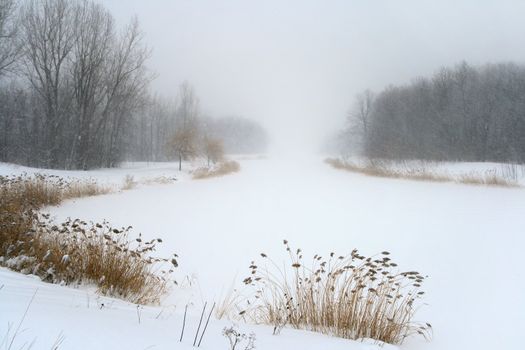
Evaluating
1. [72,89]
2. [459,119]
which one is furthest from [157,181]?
[459,119]

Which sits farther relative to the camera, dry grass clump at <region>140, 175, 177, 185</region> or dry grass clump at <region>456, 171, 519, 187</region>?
dry grass clump at <region>140, 175, 177, 185</region>

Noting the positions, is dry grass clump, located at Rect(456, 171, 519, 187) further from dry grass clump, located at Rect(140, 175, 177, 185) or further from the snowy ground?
dry grass clump, located at Rect(140, 175, 177, 185)

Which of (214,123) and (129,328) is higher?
(214,123)

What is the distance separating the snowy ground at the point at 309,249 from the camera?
1.80 m

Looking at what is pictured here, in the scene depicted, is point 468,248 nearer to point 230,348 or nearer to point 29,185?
point 230,348

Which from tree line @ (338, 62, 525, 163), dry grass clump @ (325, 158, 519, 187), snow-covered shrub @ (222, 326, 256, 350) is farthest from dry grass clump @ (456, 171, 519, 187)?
snow-covered shrub @ (222, 326, 256, 350)

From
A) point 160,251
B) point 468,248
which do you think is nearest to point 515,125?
point 468,248

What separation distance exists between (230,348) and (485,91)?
118 feet

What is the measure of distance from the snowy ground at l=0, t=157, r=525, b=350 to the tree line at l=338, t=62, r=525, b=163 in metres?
15.9

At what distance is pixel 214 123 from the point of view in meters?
78.9

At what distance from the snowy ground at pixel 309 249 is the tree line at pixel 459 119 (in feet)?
52.0

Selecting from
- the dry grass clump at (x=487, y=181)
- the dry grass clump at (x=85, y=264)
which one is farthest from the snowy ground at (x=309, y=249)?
the dry grass clump at (x=487, y=181)

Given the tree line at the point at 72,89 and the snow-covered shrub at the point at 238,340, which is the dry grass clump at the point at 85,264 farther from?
the tree line at the point at 72,89

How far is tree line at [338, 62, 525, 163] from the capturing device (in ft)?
87.3
